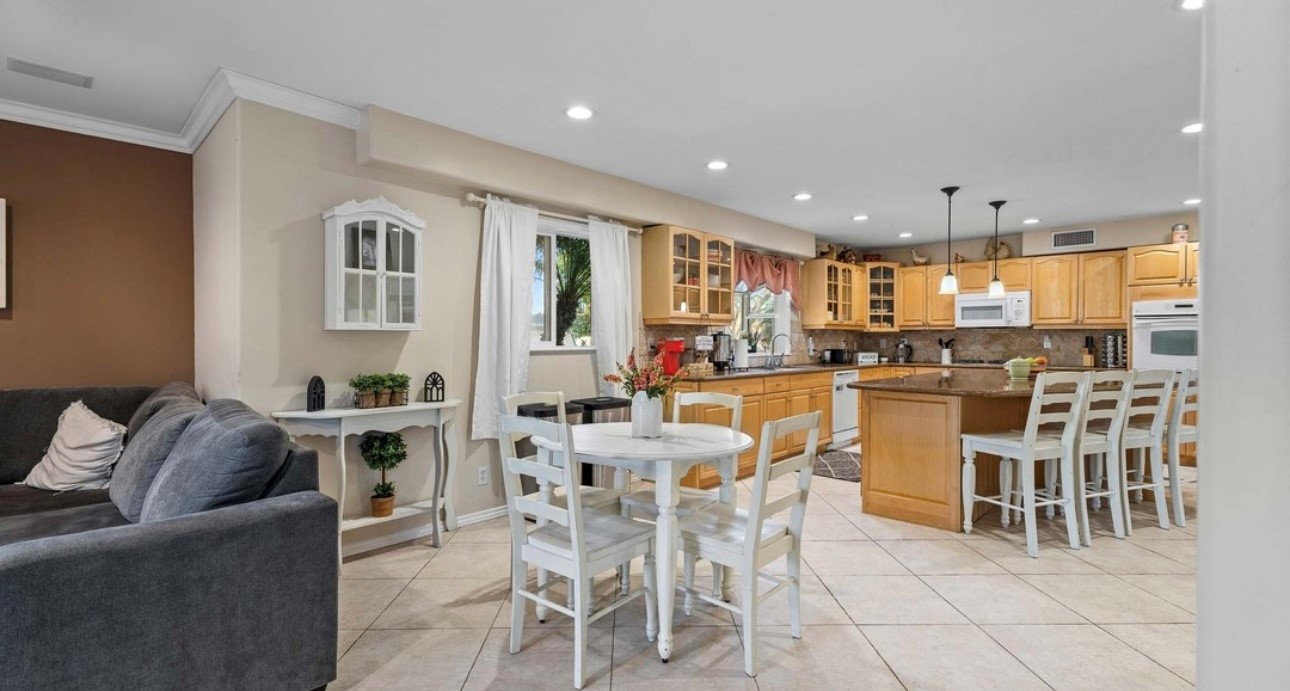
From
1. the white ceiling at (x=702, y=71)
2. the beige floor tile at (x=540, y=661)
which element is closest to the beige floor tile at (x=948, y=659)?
the beige floor tile at (x=540, y=661)

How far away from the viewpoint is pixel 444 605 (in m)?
2.68

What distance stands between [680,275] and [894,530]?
2584 mm

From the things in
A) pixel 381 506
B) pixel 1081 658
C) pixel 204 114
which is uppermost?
pixel 204 114

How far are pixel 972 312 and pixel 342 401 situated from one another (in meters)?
6.68

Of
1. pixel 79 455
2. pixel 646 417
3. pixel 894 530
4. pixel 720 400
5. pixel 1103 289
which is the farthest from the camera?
pixel 1103 289

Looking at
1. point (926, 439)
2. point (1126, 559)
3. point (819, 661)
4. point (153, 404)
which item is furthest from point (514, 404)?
point (1126, 559)

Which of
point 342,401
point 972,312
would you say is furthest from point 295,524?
point 972,312

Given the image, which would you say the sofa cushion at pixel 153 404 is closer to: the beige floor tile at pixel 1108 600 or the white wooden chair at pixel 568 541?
the white wooden chair at pixel 568 541

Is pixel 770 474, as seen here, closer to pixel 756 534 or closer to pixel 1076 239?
pixel 756 534

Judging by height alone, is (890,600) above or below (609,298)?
below

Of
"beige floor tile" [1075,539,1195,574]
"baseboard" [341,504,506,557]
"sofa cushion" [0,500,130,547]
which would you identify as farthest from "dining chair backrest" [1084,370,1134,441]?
"sofa cushion" [0,500,130,547]

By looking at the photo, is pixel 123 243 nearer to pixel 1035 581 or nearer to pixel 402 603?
pixel 402 603

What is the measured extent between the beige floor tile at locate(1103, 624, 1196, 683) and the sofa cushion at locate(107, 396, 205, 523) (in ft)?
12.4

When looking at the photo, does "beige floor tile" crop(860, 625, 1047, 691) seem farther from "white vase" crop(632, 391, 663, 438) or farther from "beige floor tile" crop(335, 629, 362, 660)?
"beige floor tile" crop(335, 629, 362, 660)
